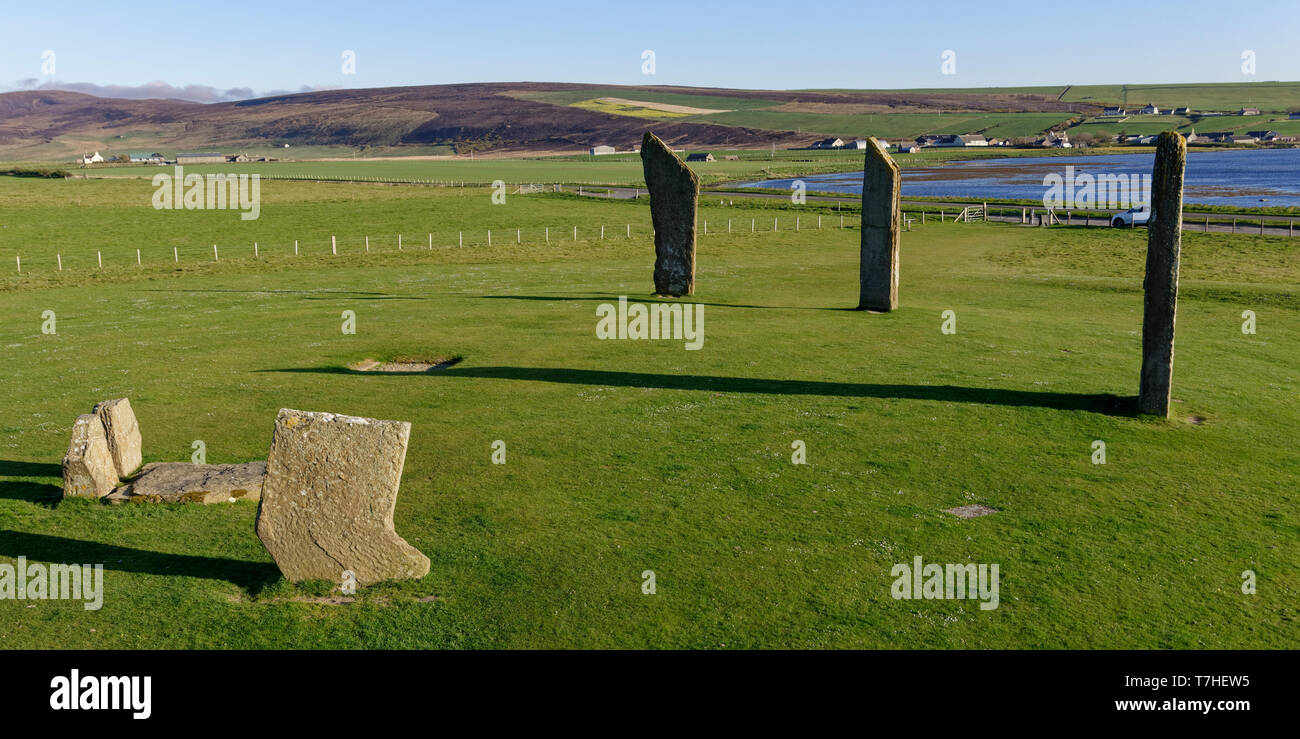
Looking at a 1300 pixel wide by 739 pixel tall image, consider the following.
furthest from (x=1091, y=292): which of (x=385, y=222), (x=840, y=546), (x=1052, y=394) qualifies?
(x=385, y=222)

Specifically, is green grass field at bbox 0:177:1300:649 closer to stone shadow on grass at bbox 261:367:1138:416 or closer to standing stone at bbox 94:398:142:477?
stone shadow on grass at bbox 261:367:1138:416

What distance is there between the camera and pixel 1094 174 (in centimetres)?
14588

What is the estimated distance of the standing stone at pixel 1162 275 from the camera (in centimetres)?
1741

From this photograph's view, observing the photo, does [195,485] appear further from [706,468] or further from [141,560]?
[706,468]

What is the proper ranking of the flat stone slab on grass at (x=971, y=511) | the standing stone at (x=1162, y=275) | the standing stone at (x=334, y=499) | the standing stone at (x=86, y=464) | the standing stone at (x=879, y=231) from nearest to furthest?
1. the standing stone at (x=334, y=499)
2. the flat stone slab on grass at (x=971, y=511)
3. the standing stone at (x=86, y=464)
4. the standing stone at (x=1162, y=275)
5. the standing stone at (x=879, y=231)

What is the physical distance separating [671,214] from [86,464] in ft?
74.0

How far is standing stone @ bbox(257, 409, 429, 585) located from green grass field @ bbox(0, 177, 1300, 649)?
0.44 m

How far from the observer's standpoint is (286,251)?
Result: 59.8m

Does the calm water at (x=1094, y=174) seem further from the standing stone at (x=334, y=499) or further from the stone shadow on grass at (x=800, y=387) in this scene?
the standing stone at (x=334, y=499)

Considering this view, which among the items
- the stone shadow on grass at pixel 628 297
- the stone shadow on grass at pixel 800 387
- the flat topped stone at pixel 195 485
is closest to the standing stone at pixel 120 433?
the flat topped stone at pixel 195 485

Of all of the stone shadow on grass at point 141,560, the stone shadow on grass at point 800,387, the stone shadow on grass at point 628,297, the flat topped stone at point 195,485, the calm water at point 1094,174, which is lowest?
the stone shadow on grass at point 141,560

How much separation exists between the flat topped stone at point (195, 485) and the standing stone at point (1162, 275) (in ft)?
50.9

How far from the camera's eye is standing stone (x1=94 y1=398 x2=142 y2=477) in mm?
14766
